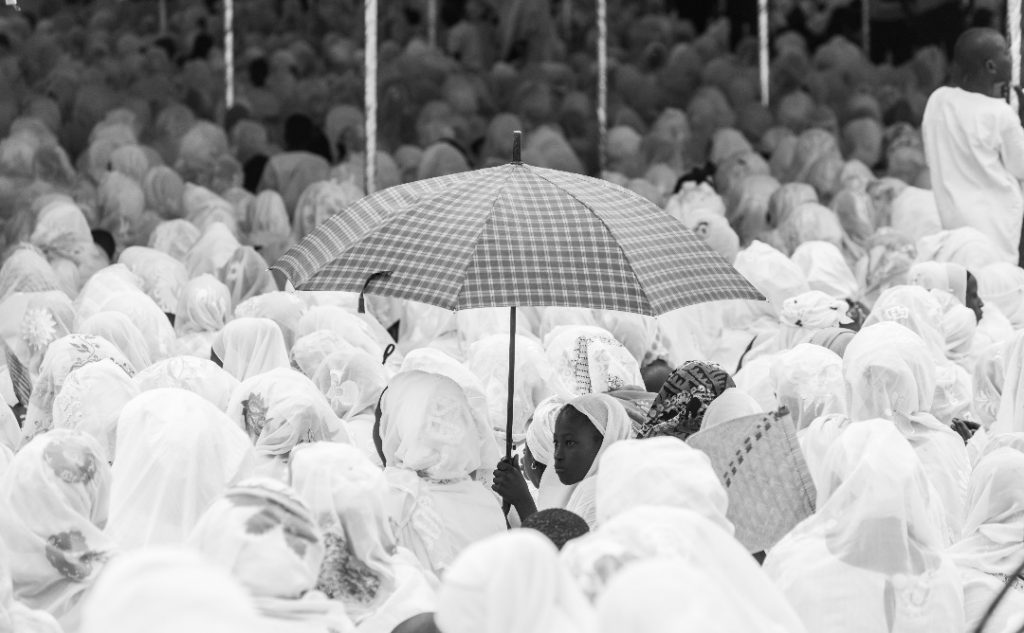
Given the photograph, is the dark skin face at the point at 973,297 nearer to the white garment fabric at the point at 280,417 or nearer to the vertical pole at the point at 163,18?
the white garment fabric at the point at 280,417

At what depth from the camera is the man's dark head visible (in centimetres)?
991

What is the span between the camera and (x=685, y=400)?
219 inches

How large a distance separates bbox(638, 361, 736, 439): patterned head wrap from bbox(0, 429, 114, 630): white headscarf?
5.55ft

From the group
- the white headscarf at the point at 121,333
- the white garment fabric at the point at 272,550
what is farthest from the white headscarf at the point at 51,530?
the white headscarf at the point at 121,333

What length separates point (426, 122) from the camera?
16.2 metres

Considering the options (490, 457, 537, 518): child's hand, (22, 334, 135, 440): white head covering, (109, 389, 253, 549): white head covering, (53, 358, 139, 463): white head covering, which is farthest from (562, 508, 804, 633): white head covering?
(22, 334, 135, 440): white head covering

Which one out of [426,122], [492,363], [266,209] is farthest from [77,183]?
[492,363]

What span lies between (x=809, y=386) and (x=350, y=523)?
2721 millimetres

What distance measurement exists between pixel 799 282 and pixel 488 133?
684 centimetres

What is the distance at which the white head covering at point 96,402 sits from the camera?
5.75 metres

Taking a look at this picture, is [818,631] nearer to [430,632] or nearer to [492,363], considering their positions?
[430,632]

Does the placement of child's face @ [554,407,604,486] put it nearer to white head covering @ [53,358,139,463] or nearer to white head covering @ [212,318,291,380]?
white head covering @ [53,358,139,463]

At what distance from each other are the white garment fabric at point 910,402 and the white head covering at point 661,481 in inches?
80.3

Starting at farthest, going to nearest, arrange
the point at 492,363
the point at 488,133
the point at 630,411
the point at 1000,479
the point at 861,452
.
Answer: the point at 488,133, the point at 492,363, the point at 630,411, the point at 1000,479, the point at 861,452
